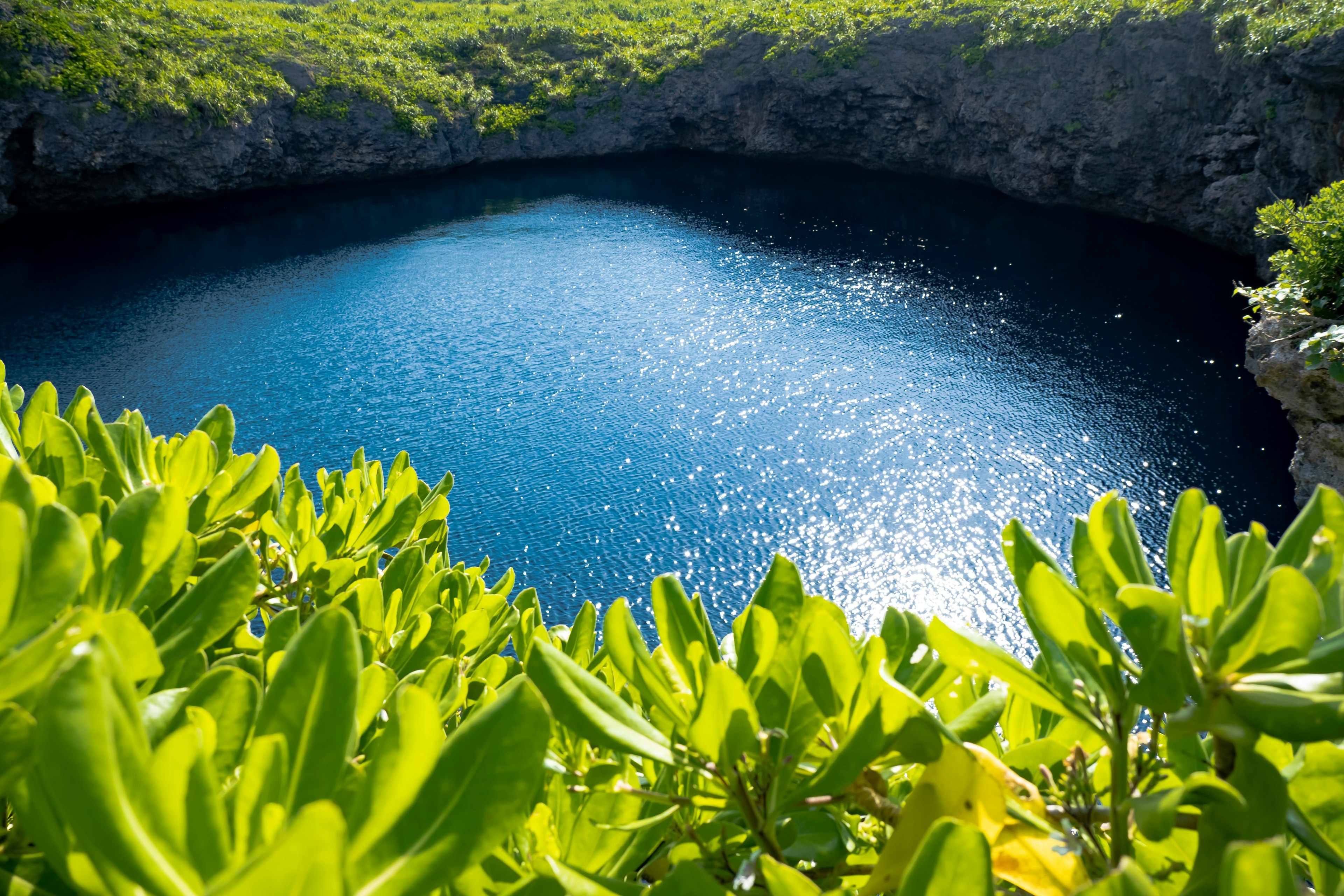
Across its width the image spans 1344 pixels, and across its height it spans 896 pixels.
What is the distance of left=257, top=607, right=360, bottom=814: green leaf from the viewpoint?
1.25 feet

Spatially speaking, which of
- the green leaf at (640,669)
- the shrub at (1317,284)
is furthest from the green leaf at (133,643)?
the shrub at (1317,284)

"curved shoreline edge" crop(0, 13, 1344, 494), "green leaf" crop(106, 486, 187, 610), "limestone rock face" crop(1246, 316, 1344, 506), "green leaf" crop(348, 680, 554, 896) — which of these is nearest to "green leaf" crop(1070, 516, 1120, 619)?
"green leaf" crop(348, 680, 554, 896)

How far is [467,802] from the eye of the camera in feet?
1.18

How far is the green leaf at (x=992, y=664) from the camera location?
0.48m

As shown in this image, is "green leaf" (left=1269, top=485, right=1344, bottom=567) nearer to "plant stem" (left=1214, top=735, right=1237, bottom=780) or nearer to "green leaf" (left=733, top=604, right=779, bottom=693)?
"plant stem" (left=1214, top=735, right=1237, bottom=780)

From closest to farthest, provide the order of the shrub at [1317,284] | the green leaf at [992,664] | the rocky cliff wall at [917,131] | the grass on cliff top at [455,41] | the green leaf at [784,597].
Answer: the green leaf at [992,664] < the green leaf at [784,597] < the shrub at [1317,284] < the rocky cliff wall at [917,131] < the grass on cliff top at [455,41]

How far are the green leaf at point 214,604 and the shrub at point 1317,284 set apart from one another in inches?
185

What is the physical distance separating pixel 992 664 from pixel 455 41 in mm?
19456

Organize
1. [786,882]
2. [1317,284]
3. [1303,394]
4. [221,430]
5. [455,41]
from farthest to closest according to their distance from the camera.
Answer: [455,41]
[1303,394]
[1317,284]
[221,430]
[786,882]

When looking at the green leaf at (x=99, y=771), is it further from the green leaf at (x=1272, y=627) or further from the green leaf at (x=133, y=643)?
the green leaf at (x=1272, y=627)

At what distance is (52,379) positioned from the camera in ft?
24.5

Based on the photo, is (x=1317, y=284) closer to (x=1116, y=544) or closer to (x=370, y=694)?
(x=1116, y=544)

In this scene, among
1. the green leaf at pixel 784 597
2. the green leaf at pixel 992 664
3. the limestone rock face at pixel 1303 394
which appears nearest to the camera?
the green leaf at pixel 992 664

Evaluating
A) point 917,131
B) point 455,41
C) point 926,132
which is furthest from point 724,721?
point 455,41
